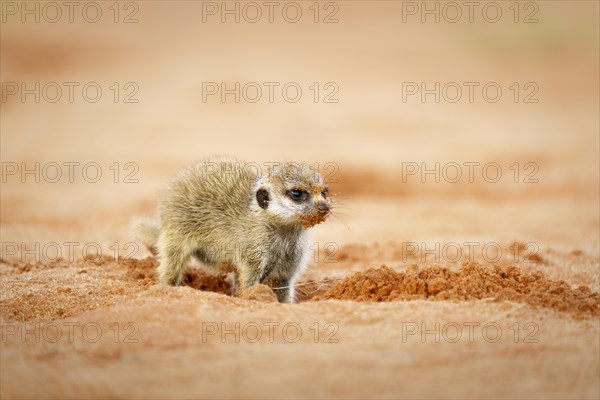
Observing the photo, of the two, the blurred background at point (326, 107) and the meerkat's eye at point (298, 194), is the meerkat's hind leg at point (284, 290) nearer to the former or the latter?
the meerkat's eye at point (298, 194)

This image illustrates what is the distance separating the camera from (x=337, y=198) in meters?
12.1

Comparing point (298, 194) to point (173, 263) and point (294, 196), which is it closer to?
point (294, 196)

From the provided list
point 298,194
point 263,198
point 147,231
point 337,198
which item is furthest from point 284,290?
point 337,198

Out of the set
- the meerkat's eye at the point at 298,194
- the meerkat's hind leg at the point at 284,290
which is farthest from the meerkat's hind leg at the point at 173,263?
the meerkat's eye at the point at 298,194

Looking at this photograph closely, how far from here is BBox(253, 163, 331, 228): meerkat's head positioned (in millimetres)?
6559

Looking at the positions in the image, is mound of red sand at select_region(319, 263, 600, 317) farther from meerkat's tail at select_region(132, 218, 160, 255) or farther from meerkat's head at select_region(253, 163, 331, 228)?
meerkat's tail at select_region(132, 218, 160, 255)

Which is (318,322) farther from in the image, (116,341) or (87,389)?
(87,389)

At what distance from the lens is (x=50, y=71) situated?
19641mm

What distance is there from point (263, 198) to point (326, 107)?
1250 centimetres

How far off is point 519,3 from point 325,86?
6516 mm

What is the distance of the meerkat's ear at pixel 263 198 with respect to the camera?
688cm

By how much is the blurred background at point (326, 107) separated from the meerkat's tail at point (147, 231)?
1.71m

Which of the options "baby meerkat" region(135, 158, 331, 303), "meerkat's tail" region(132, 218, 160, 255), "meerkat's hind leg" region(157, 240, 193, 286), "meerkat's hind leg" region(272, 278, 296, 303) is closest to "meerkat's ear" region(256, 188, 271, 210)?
"baby meerkat" region(135, 158, 331, 303)

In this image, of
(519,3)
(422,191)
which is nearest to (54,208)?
(422,191)
